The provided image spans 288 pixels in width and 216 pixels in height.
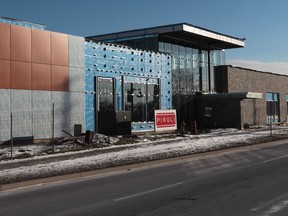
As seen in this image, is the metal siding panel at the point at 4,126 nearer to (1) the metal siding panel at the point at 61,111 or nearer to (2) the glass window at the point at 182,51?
(1) the metal siding panel at the point at 61,111

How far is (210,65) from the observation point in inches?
1852

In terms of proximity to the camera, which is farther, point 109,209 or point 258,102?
point 258,102

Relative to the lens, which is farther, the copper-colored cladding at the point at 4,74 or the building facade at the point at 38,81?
the building facade at the point at 38,81

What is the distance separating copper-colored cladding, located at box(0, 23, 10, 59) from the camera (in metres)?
24.1

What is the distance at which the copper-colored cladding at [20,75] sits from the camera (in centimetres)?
2473

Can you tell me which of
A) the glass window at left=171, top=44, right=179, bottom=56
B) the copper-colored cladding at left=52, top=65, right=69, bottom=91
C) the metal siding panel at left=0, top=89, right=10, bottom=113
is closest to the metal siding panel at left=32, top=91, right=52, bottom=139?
the copper-colored cladding at left=52, top=65, right=69, bottom=91

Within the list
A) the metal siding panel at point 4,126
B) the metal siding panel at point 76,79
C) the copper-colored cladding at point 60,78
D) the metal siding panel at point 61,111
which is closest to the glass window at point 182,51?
the metal siding panel at point 76,79

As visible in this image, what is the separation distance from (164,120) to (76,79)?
6.38m

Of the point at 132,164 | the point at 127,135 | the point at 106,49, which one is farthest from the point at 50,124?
the point at 132,164

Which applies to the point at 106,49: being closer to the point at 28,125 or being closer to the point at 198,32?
the point at 28,125

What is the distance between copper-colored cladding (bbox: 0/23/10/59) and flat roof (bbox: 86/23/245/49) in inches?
709

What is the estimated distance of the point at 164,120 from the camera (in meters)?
28.6

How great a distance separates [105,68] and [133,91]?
12.2ft

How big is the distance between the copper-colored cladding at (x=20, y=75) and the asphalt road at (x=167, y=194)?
1271 centimetres
